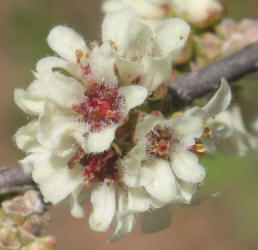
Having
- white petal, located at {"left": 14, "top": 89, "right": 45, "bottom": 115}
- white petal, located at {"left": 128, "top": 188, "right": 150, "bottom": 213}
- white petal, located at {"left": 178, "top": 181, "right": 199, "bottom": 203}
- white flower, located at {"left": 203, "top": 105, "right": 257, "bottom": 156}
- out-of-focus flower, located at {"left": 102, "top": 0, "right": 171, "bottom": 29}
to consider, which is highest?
white petal, located at {"left": 14, "top": 89, "right": 45, "bottom": 115}

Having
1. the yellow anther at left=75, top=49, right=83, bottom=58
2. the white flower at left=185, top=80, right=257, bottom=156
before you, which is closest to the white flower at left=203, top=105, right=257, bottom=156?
the white flower at left=185, top=80, right=257, bottom=156

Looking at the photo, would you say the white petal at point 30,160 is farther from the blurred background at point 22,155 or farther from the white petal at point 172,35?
the blurred background at point 22,155

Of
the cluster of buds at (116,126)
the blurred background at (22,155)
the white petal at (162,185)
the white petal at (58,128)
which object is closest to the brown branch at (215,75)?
the cluster of buds at (116,126)

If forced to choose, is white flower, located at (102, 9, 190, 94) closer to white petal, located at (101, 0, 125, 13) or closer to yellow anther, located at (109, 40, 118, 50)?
yellow anther, located at (109, 40, 118, 50)

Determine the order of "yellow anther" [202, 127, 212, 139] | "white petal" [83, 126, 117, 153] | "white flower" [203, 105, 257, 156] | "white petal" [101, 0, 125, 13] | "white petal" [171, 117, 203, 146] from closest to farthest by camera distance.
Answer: "white petal" [83, 126, 117, 153] < "white petal" [171, 117, 203, 146] < "yellow anther" [202, 127, 212, 139] < "white flower" [203, 105, 257, 156] < "white petal" [101, 0, 125, 13]

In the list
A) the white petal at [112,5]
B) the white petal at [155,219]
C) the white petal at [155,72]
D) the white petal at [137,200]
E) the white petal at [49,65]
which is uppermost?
the white petal at [49,65]

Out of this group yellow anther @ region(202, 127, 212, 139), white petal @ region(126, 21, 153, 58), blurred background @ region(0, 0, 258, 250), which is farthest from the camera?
blurred background @ region(0, 0, 258, 250)

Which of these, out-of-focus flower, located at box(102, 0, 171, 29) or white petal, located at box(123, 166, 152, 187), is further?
out-of-focus flower, located at box(102, 0, 171, 29)
